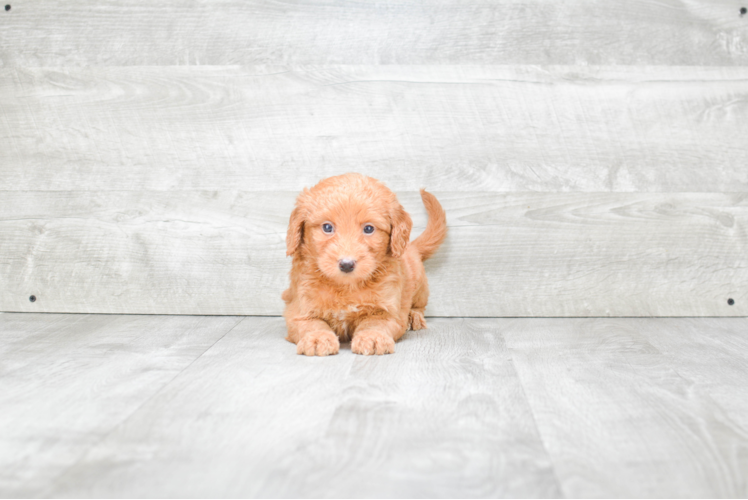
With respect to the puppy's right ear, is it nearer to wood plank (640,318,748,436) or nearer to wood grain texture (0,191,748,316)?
wood grain texture (0,191,748,316)

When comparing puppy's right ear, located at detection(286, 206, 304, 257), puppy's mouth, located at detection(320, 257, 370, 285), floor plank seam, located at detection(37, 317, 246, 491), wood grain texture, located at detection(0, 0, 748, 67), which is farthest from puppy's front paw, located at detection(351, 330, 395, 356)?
wood grain texture, located at detection(0, 0, 748, 67)

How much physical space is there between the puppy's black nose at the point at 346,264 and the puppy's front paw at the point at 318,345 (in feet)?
0.62

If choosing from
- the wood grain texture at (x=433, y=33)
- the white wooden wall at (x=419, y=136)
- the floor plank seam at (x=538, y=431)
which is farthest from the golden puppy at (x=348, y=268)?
the wood grain texture at (x=433, y=33)

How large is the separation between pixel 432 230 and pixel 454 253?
0.46 feet

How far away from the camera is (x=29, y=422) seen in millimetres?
1083

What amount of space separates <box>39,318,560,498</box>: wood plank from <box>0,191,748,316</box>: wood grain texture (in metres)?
0.65

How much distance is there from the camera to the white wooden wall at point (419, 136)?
2068 mm

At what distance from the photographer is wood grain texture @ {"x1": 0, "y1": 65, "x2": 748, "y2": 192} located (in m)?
2.07

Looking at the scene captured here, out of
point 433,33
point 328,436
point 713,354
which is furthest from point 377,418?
point 433,33

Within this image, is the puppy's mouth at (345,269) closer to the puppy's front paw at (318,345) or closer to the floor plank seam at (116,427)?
the puppy's front paw at (318,345)

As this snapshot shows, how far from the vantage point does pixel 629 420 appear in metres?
1.10

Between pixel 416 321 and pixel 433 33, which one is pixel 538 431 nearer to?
pixel 416 321

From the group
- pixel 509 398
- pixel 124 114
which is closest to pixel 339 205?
pixel 509 398

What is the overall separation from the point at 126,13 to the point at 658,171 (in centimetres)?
192
